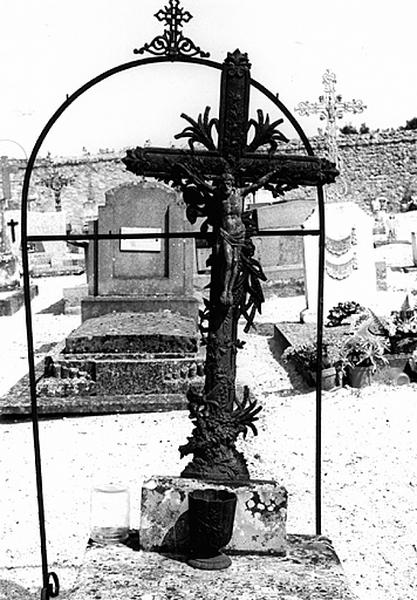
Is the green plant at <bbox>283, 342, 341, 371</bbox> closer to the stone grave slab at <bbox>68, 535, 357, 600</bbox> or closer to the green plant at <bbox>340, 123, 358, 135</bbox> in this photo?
the stone grave slab at <bbox>68, 535, 357, 600</bbox>

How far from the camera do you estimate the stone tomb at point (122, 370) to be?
7383 millimetres

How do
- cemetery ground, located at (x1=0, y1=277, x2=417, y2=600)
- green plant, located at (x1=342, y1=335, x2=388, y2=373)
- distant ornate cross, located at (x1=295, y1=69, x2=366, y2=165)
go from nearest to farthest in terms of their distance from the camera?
cemetery ground, located at (x1=0, y1=277, x2=417, y2=600), green plant, located at (x1=342, y1=335, x2=388, y2=373), distant ornate cross, located at (x1=295, y1=69, x2=366, y2=165)

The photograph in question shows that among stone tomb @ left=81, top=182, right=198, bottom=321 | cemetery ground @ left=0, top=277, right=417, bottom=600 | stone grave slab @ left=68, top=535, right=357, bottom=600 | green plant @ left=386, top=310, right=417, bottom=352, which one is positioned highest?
stone tomb @ left=81, top=182, right=198, bottom=321

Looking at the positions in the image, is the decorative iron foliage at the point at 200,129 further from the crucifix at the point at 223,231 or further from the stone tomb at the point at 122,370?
the stone tomb at the point at 122,370

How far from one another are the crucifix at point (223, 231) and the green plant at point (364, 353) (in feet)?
15.6

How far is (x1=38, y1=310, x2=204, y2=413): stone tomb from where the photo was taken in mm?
7383

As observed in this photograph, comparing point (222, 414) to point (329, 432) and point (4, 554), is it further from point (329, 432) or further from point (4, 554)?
point (329, 432)

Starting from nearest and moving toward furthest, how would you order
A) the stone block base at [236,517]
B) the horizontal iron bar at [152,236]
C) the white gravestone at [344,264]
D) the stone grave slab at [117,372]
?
the stone block base at [236,517] → the horizontal iron bar at [152,236] → the stone grave slab at [117,372] → the white gravestone at [344,264]

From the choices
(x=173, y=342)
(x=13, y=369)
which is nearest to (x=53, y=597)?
(x=173, y=342)

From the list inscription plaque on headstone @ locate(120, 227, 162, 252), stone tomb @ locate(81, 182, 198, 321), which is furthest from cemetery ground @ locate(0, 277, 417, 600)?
inscription plaque on headstone @ locate(120, 227, 162, 252)

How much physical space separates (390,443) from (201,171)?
369 cm

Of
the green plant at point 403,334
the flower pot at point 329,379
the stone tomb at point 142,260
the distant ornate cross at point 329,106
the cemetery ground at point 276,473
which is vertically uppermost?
the distant ornate cross at point 329,106

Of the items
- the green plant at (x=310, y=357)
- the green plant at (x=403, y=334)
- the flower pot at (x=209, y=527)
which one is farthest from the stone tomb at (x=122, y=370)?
the flower pot at (x=209, y=527)

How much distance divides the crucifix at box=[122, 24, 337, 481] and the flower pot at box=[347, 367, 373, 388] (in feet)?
15.6
